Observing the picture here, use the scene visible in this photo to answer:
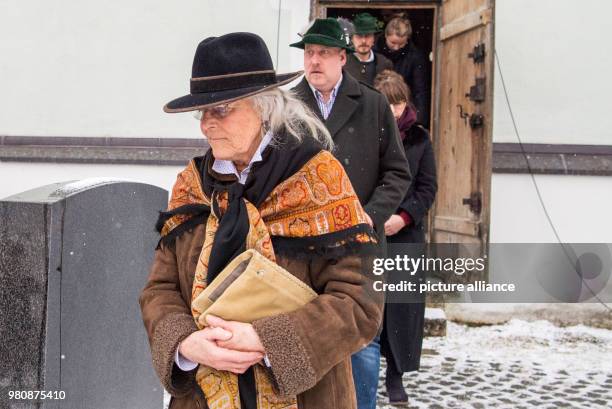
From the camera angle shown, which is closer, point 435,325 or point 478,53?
point 478,53

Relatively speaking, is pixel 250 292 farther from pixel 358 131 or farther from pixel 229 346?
pixel 358 131

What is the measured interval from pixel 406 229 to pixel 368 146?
122cm

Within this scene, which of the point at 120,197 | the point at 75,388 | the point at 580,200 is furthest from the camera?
the point at 580,200

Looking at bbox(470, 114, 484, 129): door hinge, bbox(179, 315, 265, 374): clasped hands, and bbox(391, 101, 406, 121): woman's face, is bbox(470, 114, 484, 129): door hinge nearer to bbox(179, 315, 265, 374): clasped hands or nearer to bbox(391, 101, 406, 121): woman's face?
bbox(391, 101, 406, 121): woman's face

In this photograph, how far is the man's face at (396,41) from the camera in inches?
286

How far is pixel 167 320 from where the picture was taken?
200cm

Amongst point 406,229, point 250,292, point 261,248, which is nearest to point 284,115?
point 261,248

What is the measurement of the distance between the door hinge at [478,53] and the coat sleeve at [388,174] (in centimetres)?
297

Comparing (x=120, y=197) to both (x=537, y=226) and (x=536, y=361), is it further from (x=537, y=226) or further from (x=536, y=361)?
(x=537, y=226)

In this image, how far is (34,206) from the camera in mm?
2570

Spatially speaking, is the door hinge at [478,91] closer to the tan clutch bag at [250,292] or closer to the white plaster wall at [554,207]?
the white plaster wall at [554,207]

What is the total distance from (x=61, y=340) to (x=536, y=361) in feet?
14.4

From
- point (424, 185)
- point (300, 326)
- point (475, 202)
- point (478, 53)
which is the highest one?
point (478, 53)

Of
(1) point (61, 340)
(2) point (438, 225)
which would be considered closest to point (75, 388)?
(1) point (61, 340)
